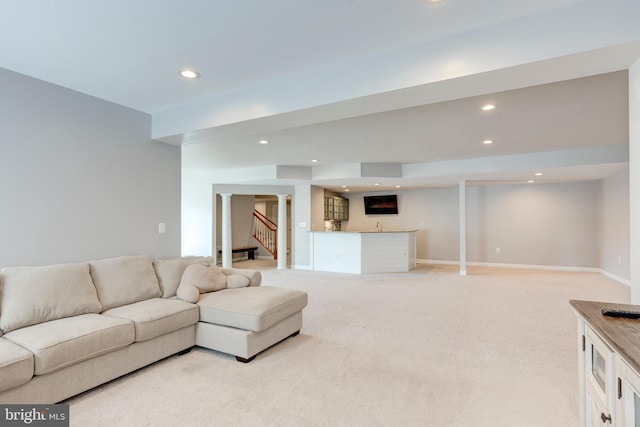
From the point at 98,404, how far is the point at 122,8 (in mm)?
2479

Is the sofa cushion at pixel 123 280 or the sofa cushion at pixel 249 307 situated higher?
the sofa cushion at pixel 123 280

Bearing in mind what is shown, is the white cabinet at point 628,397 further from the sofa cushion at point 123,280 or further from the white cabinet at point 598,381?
the sofa cushion at point 123,280

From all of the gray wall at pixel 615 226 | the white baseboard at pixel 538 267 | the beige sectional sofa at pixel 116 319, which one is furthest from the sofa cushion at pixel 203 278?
the gray wall at pixel 615 226

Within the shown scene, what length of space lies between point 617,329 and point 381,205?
845cm

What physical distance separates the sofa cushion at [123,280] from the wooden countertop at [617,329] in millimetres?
3329

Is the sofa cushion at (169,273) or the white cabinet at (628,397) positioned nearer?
the white cabinet at (628,397)

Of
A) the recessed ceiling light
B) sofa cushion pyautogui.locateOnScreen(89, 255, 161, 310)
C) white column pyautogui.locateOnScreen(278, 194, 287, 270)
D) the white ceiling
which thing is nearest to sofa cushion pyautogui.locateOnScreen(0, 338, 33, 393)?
sofa cushion pyautogui.locateOnScreen(89, 255, 161, 310)

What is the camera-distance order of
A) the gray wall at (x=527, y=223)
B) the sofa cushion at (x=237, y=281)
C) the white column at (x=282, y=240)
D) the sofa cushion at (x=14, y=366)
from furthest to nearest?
the white column at (x=282, y=240), the gray wall at (x=527, y=223), the sofa cushion at (x=237, y=281), the sofa cushion at (x=14, y=366)

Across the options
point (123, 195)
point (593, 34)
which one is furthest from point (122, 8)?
point (593, 34)

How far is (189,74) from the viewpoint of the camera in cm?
273

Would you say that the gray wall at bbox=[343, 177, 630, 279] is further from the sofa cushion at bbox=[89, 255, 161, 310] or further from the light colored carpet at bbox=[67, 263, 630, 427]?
the sofa cushion at bbox=[89, 255, 161, 310]

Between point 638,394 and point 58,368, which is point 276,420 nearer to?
point 58,368

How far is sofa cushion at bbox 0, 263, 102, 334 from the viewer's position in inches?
91.1

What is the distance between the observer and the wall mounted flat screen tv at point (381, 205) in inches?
375
